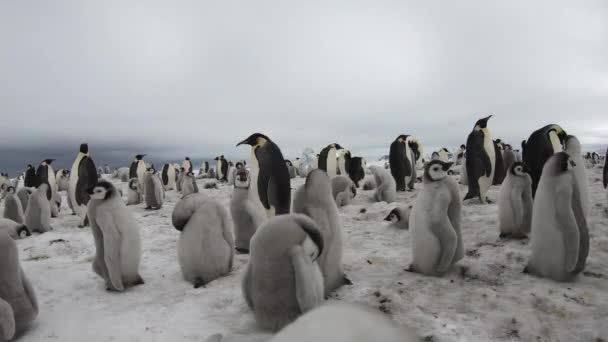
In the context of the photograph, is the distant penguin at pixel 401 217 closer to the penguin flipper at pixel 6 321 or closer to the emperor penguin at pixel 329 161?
the penguin flipper at pixel 6 321

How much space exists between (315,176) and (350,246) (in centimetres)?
236

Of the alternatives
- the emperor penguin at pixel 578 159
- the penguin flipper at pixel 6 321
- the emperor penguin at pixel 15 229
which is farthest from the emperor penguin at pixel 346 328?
the emperor penguin at pixel 15 229

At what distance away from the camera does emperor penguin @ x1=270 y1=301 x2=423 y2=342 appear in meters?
0.89

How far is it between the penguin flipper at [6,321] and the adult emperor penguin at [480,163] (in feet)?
28.3

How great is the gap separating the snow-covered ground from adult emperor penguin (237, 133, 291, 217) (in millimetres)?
1490

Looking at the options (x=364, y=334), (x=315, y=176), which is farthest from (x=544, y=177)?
A: (x=364, y=334)

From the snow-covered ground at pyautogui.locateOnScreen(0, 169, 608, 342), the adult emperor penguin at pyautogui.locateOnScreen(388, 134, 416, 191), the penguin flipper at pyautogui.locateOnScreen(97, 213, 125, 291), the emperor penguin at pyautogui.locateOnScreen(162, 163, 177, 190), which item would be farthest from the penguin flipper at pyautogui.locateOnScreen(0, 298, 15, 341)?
the emperor penguin at pyautogui.locateOnScreen(162, 163, 177, 190)

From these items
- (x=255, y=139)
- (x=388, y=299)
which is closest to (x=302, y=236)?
(x=388, y=299)

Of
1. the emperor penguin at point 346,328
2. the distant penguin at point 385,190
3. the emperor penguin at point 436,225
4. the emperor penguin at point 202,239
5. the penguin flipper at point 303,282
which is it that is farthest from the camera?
the distant penguin at point 385,190

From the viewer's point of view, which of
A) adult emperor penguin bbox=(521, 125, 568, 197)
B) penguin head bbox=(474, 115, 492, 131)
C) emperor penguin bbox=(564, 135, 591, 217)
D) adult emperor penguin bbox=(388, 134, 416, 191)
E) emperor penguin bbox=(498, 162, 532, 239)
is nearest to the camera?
emperor penguin bbox=(498, 162, 532, 239)

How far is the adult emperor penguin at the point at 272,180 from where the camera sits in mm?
7047

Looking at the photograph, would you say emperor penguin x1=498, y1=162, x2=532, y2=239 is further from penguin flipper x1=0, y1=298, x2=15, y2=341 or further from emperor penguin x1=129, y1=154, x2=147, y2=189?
emperor penguin x1=129, y1=154, x2=147, y2=189

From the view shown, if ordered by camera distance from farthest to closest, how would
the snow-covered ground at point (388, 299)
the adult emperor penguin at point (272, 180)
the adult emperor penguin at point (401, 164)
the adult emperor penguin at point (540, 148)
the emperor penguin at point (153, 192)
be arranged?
the adult emperor penguin at point (401, 164), the emperor penguin at point (153, 192), the adult emperor penguin at point (272, 180), the adult emperor penguin at point (540, 148), the snow-covered ground at point (388, 299)

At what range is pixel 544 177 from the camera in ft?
13.6
